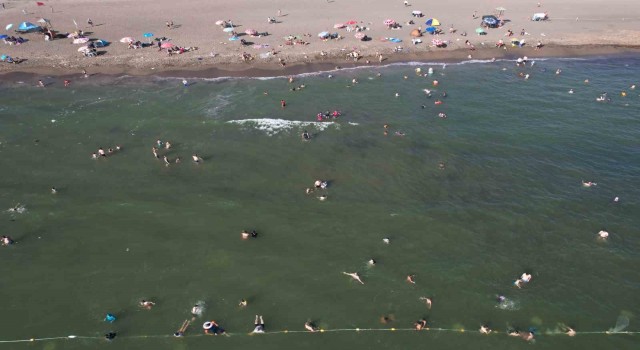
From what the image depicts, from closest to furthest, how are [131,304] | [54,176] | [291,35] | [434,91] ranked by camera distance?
[131,304] → [54,176] → [434,91] → [291,35]

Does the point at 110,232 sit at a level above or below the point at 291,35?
below

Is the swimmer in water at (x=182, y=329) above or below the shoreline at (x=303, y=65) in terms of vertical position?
below

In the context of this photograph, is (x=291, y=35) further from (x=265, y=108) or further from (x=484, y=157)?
(x=484, y=157)

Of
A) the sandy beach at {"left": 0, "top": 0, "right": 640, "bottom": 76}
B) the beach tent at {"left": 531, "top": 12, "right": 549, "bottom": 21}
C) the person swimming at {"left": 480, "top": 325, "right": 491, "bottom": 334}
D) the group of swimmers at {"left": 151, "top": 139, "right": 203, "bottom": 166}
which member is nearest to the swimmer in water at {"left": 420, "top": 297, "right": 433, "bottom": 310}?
the person swimming at {"left": 480, "top": 325, "right": 491, "bottom": 334}

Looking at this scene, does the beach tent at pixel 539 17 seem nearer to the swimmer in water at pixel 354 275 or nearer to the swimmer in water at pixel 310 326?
the swimmer in water at pixel 354 275

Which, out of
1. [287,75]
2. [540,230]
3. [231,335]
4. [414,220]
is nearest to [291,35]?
[287,75]

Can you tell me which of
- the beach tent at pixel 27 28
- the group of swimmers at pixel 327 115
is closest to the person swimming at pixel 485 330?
the group of swimmers at pixel 327 115

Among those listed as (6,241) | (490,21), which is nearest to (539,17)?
(490,21)

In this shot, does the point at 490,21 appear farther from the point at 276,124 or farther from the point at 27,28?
the point at 27,28
